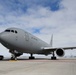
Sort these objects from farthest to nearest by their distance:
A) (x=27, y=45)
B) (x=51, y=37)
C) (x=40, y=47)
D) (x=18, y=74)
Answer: (x=51, y=37), (x=40, y=47), (x=27, y=45), (x=18, y=74)

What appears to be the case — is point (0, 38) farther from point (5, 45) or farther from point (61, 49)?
point (61, 49)

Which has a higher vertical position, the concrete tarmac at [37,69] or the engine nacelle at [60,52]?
the engine nacelle at [60,52]

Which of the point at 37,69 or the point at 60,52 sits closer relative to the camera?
the point at 37,69

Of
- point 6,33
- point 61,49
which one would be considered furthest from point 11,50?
point 61,49

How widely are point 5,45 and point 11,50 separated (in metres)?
1.28

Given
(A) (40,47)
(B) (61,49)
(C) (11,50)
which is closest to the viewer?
(C) (11,50)

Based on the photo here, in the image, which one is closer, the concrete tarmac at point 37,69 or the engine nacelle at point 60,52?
the concrete tarmac at point 37,69

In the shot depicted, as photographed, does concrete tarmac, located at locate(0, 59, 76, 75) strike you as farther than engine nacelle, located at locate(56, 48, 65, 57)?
No

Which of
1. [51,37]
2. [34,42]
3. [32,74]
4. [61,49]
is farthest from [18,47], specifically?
[51,37]

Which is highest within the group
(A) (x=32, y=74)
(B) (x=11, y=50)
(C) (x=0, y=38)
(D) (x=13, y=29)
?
(D) (x=13, y=29)

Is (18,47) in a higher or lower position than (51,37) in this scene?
lower

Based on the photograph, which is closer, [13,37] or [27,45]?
[13,37]

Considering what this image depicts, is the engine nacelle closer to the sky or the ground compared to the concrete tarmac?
closer to the sky

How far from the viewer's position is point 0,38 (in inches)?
738
